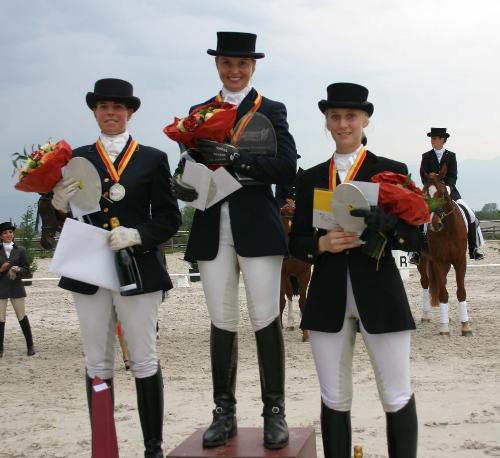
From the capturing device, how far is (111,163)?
418cm

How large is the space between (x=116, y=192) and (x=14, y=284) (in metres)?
5.93

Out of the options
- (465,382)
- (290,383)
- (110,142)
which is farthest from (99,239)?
(465,382)

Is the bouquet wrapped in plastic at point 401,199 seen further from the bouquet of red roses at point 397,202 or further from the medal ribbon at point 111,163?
the medal ribbon at point 111,163

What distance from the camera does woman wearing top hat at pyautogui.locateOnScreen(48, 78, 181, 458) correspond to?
4098 millimetres

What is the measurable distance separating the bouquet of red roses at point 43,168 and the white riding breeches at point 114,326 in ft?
2.00

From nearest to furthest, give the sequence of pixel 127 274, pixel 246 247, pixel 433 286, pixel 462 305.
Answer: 1. pixel 246 247
2. pixel 127 274
3. pixel 462 305
4. pixel 433 286

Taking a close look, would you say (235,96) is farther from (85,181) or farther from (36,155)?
(36,155)

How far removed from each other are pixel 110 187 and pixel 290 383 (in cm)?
373

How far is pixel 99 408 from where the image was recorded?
347 centimetres

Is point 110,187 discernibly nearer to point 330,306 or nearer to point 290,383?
point 330,306

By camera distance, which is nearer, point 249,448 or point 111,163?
point 249,448

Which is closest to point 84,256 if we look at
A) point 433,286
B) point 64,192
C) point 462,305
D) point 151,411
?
point 64,192

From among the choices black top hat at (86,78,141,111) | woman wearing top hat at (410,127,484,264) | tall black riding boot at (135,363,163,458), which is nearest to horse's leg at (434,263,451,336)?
woman wearing top hat at (410,127,484,264)

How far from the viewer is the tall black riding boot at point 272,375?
3881 mm
